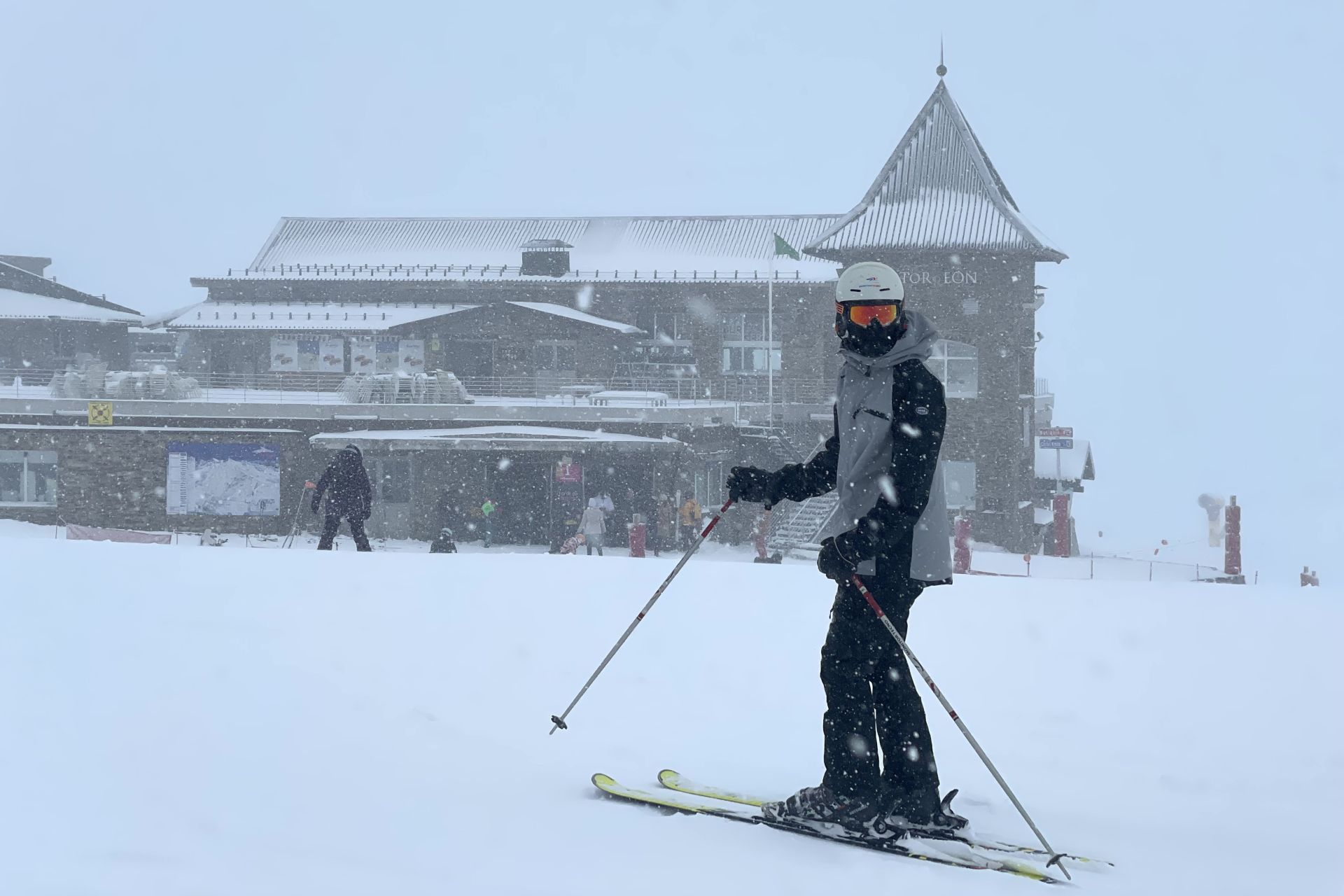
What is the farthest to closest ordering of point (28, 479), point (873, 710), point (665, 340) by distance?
point (665, 340), point (28, 479), point (873, 710)

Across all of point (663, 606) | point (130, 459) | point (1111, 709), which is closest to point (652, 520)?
point (130, 459)

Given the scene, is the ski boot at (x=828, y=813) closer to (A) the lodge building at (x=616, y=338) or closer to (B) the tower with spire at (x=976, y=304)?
(A) the lodge building at (x=616, y=338)

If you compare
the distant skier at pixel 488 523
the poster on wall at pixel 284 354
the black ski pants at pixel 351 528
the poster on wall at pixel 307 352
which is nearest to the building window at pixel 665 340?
the poster on wall at pixel 307 352

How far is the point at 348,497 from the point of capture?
41.4ft

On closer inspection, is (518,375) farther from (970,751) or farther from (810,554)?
(970,751)

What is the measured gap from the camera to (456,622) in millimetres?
6148

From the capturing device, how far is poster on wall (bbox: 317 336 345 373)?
1300 inches

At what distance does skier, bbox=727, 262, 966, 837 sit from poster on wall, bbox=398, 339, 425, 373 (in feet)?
101

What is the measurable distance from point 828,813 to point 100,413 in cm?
2674

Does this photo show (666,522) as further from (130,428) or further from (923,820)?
(923,820)

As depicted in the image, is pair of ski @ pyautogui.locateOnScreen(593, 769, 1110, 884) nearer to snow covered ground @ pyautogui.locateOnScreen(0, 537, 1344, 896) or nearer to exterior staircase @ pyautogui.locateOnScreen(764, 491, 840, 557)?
snow covered ground @ pyautogui.locateOnScreen(0, 537, 1344, 896)

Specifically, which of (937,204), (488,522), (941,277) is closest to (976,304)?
(941,277)

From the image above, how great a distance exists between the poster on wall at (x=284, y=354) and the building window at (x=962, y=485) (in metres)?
18.3

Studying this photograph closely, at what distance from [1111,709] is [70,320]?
36855mm
